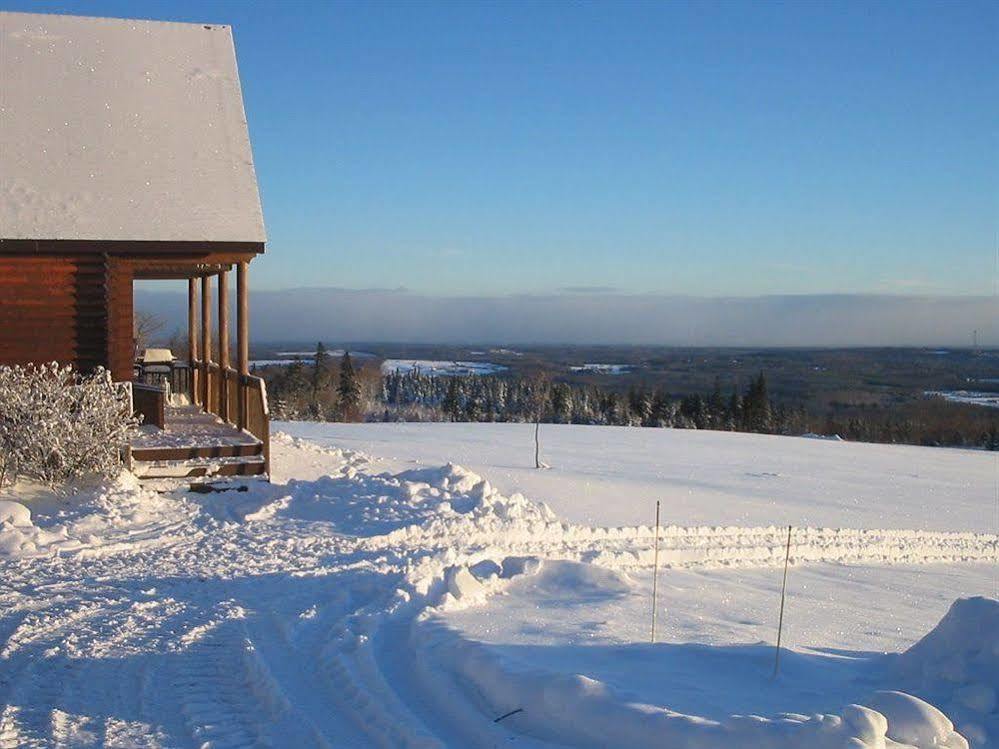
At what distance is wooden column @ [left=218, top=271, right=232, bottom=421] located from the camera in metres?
14.3

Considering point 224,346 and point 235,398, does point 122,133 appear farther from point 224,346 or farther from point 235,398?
point 235,398

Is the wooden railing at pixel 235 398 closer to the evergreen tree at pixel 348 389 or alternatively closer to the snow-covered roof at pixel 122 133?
the snow-covered roof at pixel 122 133

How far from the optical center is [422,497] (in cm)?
1121

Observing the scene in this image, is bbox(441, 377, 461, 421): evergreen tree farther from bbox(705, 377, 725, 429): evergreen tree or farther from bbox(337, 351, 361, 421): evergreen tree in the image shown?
bbox(705, 377, 725, 429): evergreen tree

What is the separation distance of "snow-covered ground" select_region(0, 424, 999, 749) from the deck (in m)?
0.38

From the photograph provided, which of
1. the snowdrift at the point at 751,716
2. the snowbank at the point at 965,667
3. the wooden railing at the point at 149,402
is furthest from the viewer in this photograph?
the wooden railing at the point at 149,402

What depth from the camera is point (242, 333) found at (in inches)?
521

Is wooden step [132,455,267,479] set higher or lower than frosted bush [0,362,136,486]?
lower

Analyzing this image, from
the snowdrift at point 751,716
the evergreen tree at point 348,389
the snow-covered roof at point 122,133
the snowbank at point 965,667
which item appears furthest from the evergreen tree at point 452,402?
the snowbank at point 965,667

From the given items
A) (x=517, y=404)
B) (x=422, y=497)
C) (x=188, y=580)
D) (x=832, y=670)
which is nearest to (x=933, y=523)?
(x=422, y=497)

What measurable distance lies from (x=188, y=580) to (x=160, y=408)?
19.6 ft

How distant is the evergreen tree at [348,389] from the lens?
156ft

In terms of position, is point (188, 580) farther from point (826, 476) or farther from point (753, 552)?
point (826, 476)

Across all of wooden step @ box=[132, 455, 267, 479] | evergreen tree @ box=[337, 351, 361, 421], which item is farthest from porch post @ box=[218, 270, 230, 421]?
evergreen tree @ box=[337, 351, 361, 421]
